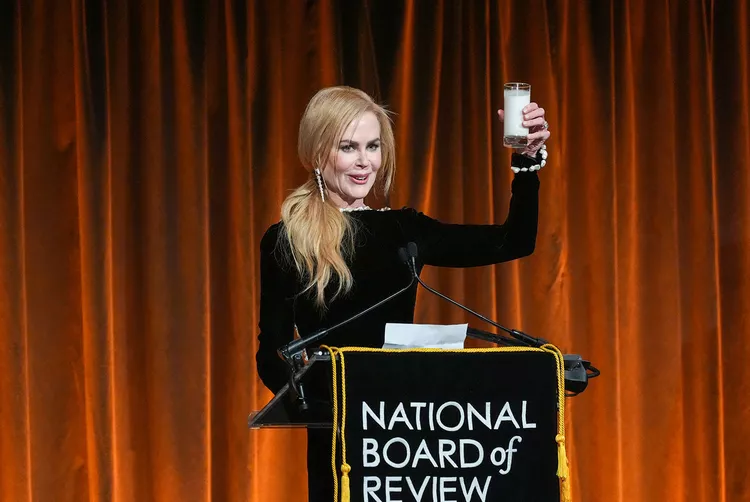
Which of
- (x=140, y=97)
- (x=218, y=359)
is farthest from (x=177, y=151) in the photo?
(x=218, y=359)

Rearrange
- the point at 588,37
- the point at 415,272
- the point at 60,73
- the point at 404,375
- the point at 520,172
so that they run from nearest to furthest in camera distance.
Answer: the point at 404,375
the point at 415,272
the point at 520,172
the point at 60,73
the point at 588,37

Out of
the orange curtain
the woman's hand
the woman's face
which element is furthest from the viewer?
the orange curtain

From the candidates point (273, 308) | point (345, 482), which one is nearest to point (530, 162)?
point (273, 308)

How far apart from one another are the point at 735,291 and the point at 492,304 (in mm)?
851

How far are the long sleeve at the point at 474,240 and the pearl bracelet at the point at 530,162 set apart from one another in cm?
10

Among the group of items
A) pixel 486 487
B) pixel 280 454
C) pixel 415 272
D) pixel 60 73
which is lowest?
pixel 280 454

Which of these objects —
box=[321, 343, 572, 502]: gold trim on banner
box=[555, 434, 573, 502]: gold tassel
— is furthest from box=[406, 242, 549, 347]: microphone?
box=[555, 434, 573, 502]: gold tassel

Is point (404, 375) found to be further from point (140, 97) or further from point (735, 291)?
point (735, 291)

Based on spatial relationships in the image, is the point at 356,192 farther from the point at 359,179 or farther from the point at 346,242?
the point at 346,242

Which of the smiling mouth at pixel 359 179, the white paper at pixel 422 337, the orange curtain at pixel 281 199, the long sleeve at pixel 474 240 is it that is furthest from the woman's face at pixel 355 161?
the orange curtain at pixel 281 199

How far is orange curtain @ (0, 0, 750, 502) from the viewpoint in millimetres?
2850

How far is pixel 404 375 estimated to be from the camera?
1484 mm

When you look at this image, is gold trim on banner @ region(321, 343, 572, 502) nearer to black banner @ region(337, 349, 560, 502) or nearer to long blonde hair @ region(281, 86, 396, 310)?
black banner @ region(337, 349, 560, 502)

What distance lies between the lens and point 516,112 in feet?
5.56
